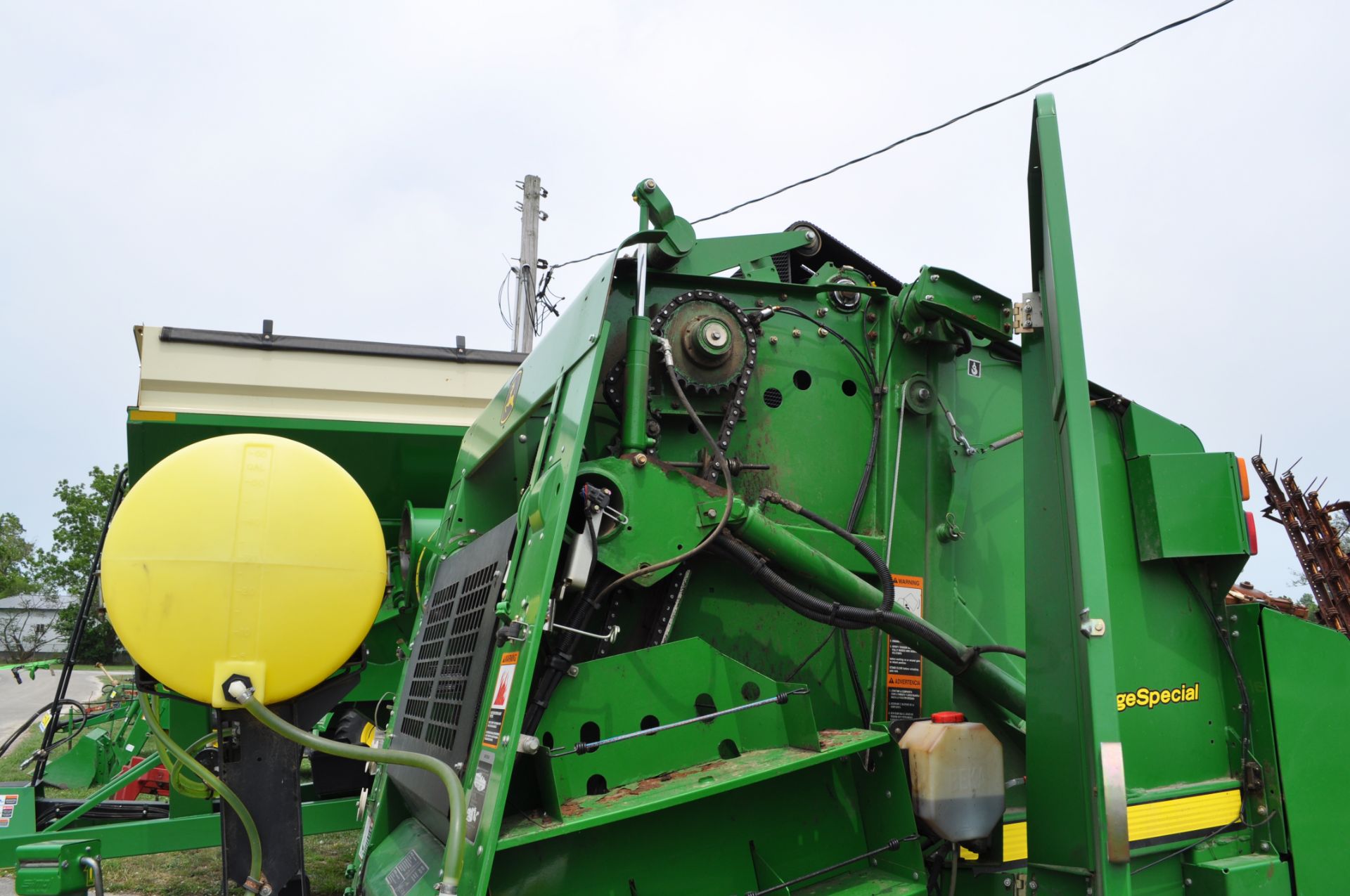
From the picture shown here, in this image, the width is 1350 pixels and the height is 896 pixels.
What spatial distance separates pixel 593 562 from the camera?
252 centimetres

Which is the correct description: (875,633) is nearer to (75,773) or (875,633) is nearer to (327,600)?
(327,600)

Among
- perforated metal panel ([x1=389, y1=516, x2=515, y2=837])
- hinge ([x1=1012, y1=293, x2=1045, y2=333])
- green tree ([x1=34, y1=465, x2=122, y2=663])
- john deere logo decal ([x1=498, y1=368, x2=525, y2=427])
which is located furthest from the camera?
green tree ([x1=34, y1=465, x2=122, y2=663])

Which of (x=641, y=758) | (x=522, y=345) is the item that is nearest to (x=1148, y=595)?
(x=641, y=758)

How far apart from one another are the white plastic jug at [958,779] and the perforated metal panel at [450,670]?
47.2 inches

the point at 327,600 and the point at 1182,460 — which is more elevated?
the point at 1182,460

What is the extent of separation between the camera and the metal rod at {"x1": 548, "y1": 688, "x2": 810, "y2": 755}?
2.36 m

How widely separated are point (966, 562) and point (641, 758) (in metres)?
1.39

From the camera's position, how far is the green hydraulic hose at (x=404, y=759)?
2.00 m

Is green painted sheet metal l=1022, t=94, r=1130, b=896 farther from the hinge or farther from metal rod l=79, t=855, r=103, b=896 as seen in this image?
metal rod l=79, t=855, r=103, b=896

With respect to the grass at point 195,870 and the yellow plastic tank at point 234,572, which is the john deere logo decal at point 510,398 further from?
the grass at point 195,870

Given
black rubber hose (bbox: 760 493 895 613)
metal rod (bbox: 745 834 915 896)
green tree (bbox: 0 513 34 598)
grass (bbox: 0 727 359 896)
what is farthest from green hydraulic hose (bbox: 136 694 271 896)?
green tree (bbox: 0 513 34 598)

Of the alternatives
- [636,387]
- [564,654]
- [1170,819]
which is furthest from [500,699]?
[1170,819]

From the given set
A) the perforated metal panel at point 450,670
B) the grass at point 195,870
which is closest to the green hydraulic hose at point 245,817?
the perforated metal panel at point 450,670

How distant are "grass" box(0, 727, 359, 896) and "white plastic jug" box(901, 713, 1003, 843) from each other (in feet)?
12.7
